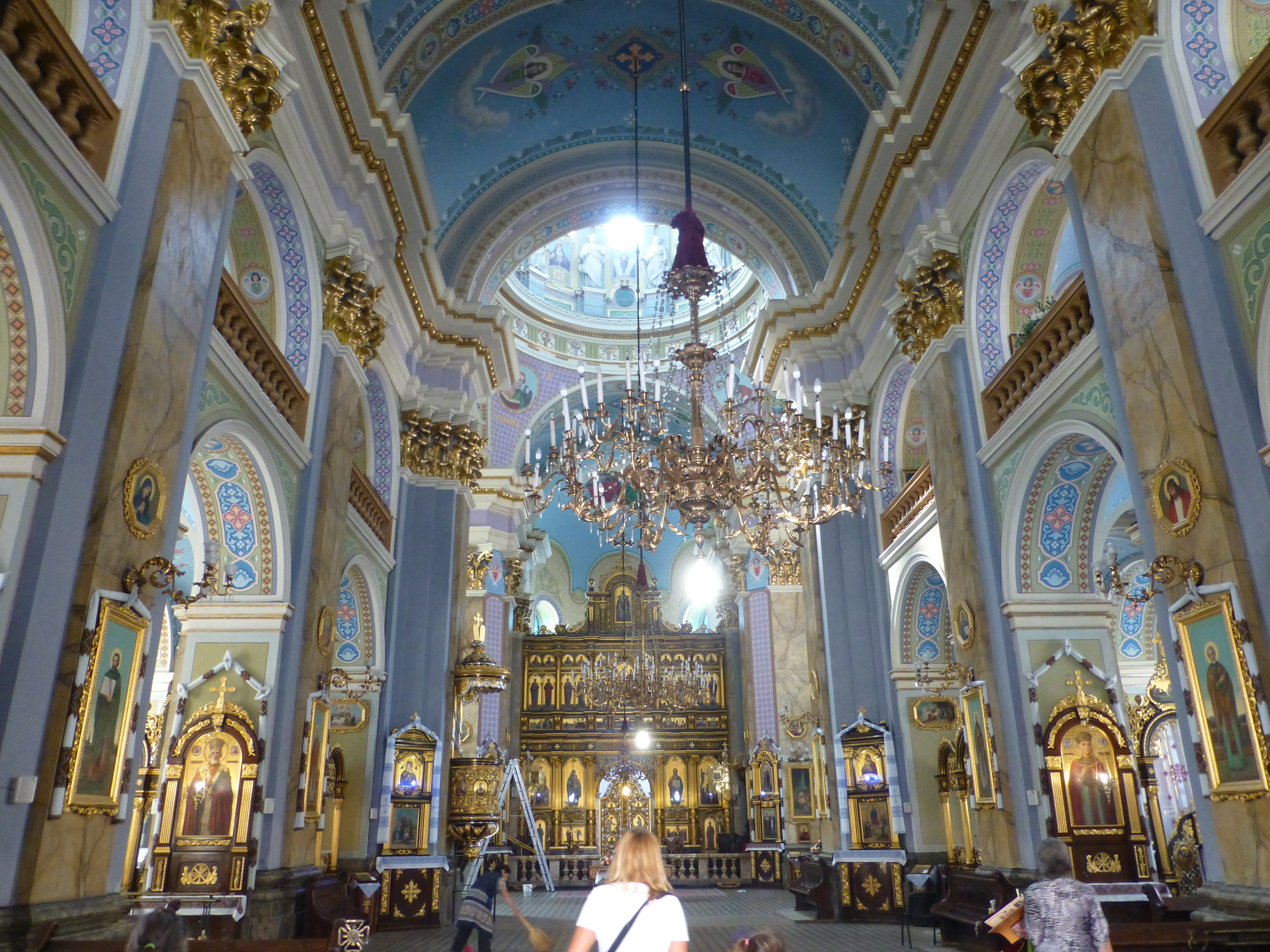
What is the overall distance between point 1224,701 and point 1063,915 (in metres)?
2.59

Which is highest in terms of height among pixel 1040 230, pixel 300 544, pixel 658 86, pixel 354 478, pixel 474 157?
pixel 658 86

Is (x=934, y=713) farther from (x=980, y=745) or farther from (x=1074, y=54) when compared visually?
(x=1074, y=54)

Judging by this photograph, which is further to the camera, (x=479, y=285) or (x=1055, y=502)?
(x=479, y=285)

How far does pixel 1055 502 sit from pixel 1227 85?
3838 millimetres

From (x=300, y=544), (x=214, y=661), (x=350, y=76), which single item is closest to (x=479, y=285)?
(x=350, y=76)

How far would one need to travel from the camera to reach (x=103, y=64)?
5.84 m

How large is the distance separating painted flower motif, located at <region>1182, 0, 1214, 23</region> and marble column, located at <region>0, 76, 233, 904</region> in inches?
255

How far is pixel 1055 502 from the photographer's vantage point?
875cm

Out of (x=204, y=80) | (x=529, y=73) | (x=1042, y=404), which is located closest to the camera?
(x=204, y=80)

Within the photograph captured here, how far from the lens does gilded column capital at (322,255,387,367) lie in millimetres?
10008

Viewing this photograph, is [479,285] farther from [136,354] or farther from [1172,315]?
[1172,315]

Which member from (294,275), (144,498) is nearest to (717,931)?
(144,498)

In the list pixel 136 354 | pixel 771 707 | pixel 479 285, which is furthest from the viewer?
pixel 771 707

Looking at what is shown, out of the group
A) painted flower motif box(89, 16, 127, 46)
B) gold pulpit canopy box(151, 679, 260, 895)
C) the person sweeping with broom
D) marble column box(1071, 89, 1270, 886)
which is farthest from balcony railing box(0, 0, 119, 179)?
marble column box(1071, 89, 1270, 886)
